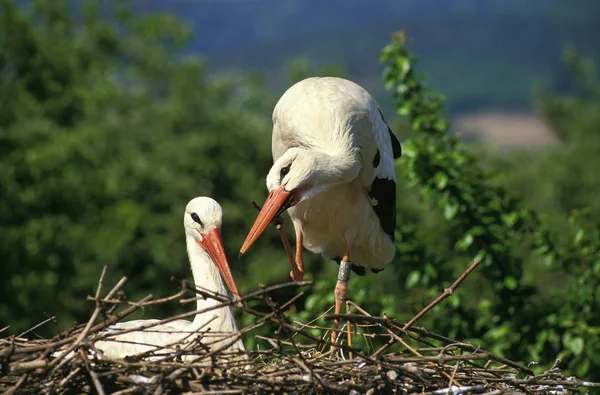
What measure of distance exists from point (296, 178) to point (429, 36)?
88250mm

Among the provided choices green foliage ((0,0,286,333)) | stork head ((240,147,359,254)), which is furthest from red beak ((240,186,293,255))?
green foliage ((0,0,286,333))

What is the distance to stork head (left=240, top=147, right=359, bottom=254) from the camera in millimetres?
5262

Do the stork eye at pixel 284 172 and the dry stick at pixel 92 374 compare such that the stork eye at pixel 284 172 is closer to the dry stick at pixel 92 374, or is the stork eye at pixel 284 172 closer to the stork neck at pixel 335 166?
the stork neck at pixel 335 166

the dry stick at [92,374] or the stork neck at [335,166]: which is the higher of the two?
the stork neck at [335,166]

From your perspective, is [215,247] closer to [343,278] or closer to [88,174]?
[343,278]

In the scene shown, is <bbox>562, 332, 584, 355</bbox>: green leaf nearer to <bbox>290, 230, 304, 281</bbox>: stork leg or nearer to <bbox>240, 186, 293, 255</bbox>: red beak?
<bbox>290, 230, 304, 281</bbox>: stork leg

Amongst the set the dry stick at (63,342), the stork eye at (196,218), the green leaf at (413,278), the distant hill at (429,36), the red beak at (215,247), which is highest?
the distant hill at (429,36)

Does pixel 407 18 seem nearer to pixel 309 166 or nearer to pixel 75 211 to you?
pixel 75 211

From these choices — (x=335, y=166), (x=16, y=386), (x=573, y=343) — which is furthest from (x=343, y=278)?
(x=16, y=386)

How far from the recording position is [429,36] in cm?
9138

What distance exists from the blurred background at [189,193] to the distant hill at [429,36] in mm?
39286

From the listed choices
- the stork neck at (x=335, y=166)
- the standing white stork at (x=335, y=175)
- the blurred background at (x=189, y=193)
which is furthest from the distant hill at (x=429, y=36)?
the stork neck at (x=335, y=166)

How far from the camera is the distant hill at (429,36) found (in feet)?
238

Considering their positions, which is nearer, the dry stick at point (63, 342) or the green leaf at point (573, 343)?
the dry stick at point (63, 342)
